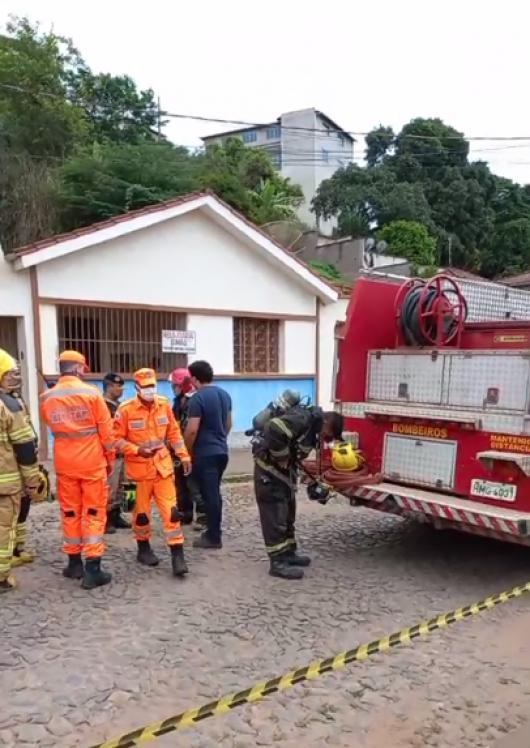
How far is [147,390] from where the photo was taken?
18.0ft

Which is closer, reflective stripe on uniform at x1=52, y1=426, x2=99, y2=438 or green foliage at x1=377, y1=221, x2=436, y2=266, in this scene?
reflective stripe on uniform at x1=52, y1=426, x2=99, y2=438

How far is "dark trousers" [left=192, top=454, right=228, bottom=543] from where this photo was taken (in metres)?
6.17

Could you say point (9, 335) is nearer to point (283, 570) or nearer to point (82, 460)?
point (82, 460)

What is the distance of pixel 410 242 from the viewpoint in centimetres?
2852

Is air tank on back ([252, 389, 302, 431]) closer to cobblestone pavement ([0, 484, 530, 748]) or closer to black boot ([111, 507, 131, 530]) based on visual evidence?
cobblestone pavement ([0, 484, 530, 748])

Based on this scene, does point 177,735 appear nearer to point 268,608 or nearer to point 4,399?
point 268,608

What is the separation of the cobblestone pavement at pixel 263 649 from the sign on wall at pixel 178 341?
572 centimetres

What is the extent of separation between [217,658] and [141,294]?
8.12m

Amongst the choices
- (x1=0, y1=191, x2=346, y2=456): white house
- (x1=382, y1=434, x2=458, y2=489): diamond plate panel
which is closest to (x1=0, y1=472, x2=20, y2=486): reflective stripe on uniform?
(x1=382, y1=434, x2=458, y2=489): diamond plate panel

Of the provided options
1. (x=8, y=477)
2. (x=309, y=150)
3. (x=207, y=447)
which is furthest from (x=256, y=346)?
(x=309, y=150)

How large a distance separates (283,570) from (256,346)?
800cm

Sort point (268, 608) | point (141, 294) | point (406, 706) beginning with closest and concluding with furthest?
point (406, 706)
point (268, 608)
point (141, 294)

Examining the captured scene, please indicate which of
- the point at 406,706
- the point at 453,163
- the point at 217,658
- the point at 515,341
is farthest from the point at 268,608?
the point at 453,163

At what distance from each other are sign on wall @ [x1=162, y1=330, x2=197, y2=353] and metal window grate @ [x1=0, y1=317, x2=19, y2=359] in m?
2.37
